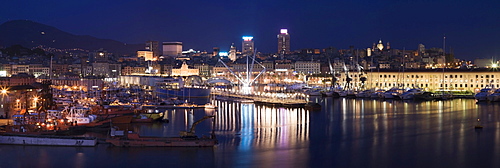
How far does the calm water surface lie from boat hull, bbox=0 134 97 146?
6.9 inches

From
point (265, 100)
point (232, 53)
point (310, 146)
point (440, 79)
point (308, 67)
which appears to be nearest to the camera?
point (310, 146)

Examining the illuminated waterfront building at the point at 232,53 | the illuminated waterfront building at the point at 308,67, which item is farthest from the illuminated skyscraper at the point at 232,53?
the illuminated waterfront building at the point at 308,67

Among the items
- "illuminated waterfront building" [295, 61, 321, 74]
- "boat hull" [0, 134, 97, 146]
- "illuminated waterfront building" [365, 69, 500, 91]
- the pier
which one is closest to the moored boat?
"boat hull" [0, 134, 97, 146]

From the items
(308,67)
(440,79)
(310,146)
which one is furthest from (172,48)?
(310,146)

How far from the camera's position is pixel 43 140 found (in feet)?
34.9

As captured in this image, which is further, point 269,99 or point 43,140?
point 269,99

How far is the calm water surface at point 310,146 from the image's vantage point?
372 inches

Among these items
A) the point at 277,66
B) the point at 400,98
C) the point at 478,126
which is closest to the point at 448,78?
the point at 400,98

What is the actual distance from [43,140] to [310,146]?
4989 millimetres

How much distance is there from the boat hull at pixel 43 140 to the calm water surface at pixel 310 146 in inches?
6.9

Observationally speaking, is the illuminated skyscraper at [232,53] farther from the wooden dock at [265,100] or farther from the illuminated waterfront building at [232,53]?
the wooden dock at [265,100]

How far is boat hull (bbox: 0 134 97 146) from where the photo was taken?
10578mm

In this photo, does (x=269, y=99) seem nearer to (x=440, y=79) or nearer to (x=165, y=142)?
(x=165, y=142)

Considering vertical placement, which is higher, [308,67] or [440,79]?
[308,67]
